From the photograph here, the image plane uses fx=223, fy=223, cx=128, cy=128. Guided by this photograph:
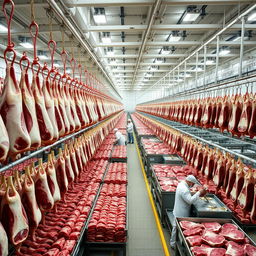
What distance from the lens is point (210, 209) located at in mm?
4828

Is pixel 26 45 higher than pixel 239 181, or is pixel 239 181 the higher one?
pixel 26 45

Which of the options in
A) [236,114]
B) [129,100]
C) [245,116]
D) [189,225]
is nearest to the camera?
[245,116]

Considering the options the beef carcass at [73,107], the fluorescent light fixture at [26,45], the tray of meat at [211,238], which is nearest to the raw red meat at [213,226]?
the tray of meat at [211,238]

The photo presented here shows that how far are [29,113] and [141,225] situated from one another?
211 inches

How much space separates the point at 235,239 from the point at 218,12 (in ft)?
23.5

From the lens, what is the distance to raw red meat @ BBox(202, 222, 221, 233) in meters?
4.12

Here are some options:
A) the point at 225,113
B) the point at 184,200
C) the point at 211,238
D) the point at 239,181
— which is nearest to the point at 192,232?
the point at 211,238

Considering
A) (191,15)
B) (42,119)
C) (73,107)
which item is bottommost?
(42,119)

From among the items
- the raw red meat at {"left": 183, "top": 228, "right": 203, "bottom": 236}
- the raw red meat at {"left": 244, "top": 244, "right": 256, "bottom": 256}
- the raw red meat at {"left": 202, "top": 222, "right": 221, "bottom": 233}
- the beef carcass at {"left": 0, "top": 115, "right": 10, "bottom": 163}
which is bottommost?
the raw red meat at {"left": 202, "top": 222, "right": 221, "bottom": 233}

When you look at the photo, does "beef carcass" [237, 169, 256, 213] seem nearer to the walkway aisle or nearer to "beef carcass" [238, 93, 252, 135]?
"beef carcass" [238, 93, 252, 135]

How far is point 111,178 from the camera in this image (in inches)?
248

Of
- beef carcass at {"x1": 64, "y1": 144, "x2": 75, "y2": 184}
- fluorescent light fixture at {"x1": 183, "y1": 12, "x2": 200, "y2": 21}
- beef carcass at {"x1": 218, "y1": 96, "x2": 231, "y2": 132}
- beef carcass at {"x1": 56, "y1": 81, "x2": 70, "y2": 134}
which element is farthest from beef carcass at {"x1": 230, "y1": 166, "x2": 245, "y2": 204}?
fluorescent light fixture at {"x1": 183, "y1": 12, "x2": 200, "y2": 21}

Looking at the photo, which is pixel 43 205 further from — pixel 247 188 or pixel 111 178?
pixel 111 178

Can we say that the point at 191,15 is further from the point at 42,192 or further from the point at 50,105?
the point at 42,192
